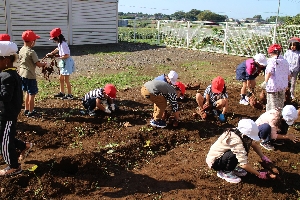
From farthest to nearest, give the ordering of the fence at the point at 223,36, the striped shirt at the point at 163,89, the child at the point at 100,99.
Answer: the fence at the point at 223,36 → the child at the point at 100,99 → the striped shirt at the point at 163,89

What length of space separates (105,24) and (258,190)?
16.9m

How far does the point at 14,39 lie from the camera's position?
51.9ft

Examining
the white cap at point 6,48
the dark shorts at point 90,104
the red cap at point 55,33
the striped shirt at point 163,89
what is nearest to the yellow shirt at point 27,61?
the red cap at point 55,33

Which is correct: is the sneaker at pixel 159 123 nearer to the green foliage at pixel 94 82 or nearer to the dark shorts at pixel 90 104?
the dark shorts at pixel 90 104

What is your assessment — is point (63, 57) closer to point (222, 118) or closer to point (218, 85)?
point (218, 85)

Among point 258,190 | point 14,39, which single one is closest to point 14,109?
point 258,190

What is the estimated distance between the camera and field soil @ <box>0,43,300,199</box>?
404cm

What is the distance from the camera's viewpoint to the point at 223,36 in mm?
18453

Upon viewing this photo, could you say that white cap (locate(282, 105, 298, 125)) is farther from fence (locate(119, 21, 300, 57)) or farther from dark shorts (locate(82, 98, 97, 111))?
fence (locate(119, 21, 300, 57))

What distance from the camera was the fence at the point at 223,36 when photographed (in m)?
15.6

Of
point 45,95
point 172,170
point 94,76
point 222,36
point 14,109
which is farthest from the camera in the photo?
point 222,36

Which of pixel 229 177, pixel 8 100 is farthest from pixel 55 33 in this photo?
pixel 229 177

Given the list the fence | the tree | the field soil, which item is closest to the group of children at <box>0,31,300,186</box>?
the field soil

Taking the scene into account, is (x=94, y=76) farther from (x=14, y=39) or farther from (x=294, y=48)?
(x=14, y=39)
